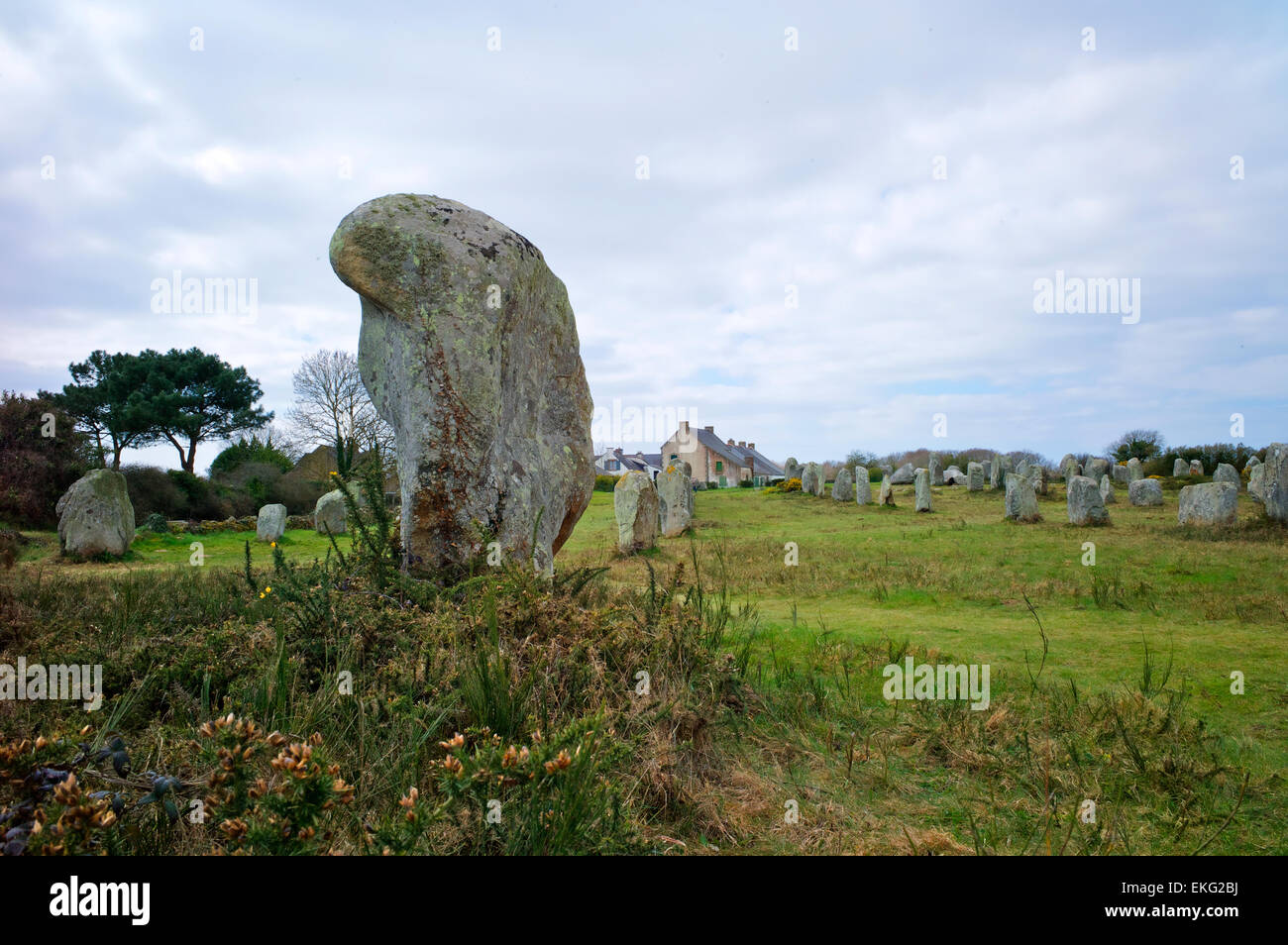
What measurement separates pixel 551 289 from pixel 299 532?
1630 centimetres

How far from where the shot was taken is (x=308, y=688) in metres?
3.92

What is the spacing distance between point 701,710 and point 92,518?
552 inches

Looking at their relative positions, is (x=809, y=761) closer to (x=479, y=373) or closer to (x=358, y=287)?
(x=479, y=373)

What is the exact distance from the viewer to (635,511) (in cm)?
1461

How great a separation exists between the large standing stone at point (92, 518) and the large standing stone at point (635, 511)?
9542 millimetres

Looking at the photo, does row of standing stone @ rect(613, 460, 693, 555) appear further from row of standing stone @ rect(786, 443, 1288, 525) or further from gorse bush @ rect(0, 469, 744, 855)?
row of standing stone @ rect(786, 443, 1288, 525)

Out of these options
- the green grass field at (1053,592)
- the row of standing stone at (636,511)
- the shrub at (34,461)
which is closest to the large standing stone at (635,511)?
the row of standing stone at (636,511)

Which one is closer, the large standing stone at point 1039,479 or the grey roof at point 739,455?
the large standing stone at point 1039,479

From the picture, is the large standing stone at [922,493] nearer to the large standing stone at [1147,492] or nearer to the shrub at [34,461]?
the large standing stone at [1147,492]

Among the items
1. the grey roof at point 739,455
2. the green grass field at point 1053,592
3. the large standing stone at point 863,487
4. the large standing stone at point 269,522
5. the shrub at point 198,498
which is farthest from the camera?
the grey roof at point 739,455

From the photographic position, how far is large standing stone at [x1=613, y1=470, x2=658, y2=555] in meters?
14.6

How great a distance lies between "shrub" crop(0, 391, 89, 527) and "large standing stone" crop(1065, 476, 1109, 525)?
24659 mm

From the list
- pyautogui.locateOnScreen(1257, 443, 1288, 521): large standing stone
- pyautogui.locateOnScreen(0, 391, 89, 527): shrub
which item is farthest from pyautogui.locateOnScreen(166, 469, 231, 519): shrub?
pyautogui.locateOnScreen(1257, 443, 1288, 521): large standing stone

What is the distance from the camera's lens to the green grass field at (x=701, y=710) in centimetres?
303
